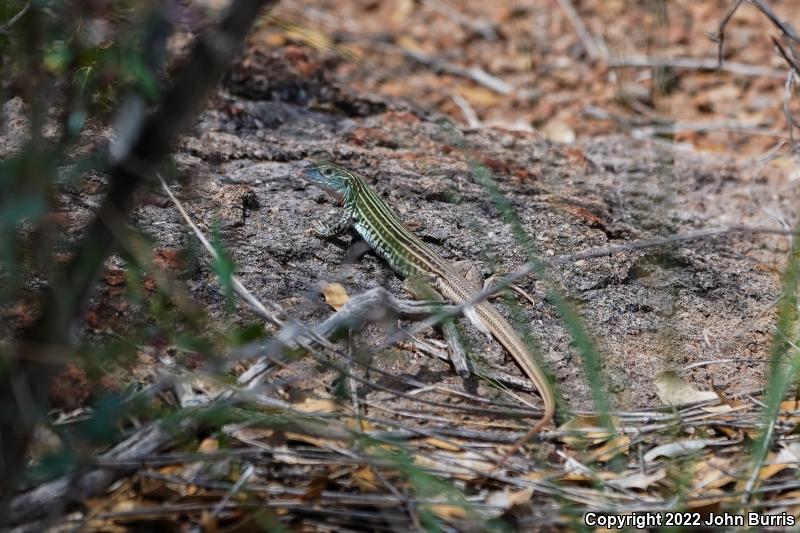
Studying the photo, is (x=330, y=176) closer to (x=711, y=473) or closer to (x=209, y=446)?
(x=209, y=446)

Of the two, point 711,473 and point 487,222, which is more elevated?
point 487,222

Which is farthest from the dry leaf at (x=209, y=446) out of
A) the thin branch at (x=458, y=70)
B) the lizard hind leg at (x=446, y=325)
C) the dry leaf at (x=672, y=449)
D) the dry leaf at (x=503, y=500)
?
the thin branch at (x=458, y=70)

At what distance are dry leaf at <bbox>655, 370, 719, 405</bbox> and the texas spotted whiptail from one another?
57cm

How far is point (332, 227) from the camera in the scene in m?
4.16

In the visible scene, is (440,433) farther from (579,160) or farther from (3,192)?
(579,160)

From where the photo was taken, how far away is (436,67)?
302 inches

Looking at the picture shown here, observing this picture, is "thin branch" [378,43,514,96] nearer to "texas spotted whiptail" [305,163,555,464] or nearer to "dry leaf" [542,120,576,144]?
"dry leaf" [542,120,576,144]

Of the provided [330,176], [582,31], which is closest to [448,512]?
[330,176]

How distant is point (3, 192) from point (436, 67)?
589 cm

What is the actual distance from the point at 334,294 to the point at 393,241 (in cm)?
58

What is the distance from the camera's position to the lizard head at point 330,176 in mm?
4379

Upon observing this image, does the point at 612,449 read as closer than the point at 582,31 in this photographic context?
Yes

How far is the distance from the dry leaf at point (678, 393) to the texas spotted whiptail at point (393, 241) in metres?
0.57

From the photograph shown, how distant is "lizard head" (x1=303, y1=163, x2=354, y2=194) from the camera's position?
4379 mm
